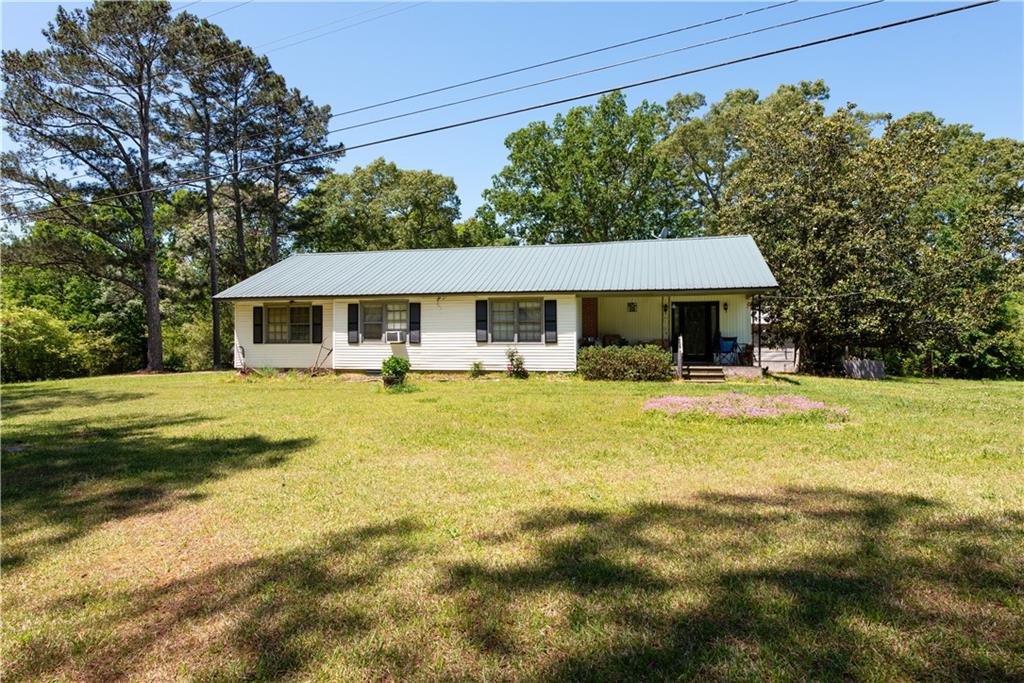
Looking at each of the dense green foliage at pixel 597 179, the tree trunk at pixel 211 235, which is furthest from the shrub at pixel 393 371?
the dense green foliage at pixel 597 179

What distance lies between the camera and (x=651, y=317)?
18031 millimetres

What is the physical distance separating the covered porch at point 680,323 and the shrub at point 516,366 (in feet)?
6.98

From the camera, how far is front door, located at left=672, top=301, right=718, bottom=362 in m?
17.5

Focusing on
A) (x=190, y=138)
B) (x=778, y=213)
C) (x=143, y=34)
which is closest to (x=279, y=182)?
(x=190, y=138)

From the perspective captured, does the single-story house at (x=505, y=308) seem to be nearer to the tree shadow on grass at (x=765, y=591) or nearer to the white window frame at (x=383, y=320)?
the white window frame at (x=383, y=320)

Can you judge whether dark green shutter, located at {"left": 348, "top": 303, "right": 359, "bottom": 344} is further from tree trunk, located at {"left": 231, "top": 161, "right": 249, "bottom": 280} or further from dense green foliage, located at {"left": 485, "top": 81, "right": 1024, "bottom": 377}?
dense green foliage, located at {"left": 485, "top": 81, "right": 1024, "bottom": 377}

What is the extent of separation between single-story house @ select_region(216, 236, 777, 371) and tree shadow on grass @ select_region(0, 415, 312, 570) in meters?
8.96

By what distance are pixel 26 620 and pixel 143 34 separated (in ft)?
89.3

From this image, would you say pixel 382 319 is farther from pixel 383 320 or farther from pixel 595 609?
pixel 595 609

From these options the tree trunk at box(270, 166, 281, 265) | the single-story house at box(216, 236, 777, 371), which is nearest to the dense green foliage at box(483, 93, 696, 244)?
the tree trunk at box(270, 166, 281, 265)

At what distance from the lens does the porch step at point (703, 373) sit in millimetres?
15578

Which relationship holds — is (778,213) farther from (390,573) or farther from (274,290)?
(390,573)

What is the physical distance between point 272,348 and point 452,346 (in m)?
6.81

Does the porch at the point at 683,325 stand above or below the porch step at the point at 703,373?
above
